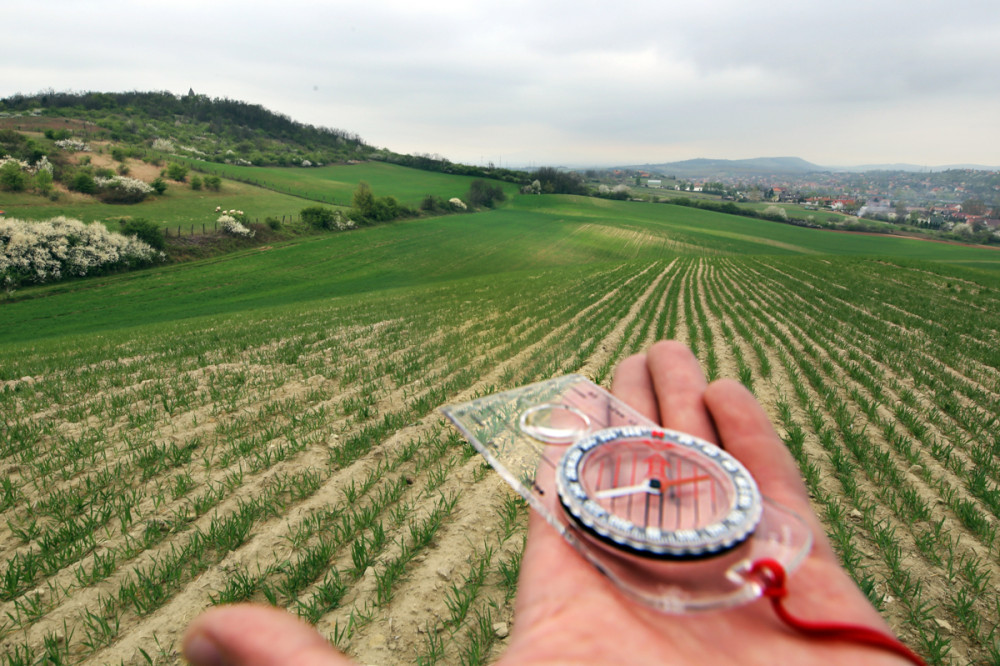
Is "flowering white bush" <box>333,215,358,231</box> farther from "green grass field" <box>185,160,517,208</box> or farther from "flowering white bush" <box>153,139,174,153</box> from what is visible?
"flowering white bush" <box>153,139,174,153</box>

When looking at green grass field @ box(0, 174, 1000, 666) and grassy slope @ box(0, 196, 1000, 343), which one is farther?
grassy slope @ box(0, 196, 1000, 343)

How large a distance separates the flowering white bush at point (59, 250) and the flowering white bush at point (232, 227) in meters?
8.07

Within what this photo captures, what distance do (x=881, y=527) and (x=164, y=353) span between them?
13.0 meters

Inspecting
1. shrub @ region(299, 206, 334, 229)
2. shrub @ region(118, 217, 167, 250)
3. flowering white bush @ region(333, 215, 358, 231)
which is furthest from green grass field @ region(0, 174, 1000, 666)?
flowering white bush @ region(333, 215, 358, 231)

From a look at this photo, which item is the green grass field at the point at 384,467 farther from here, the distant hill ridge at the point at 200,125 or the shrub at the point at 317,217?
the distant hill ridge at the point at 200,125

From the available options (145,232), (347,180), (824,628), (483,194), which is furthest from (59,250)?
(483,194)

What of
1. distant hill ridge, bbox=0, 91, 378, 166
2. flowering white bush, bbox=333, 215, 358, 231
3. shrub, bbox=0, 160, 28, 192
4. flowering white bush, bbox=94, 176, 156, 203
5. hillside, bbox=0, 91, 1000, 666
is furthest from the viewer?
distant hill ridge, bbox=0, 91, 378, 166

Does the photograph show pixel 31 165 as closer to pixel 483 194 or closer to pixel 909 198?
pixel 483 194

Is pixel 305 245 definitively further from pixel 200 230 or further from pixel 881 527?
pixel 881 527

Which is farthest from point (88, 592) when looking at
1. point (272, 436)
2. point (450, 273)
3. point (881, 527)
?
point (450, 273)

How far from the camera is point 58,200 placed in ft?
118

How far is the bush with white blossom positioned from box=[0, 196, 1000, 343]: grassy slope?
271 centimetres

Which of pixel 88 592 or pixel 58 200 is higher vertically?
pixel 58 200

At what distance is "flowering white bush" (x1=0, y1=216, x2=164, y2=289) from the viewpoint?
24703mm
